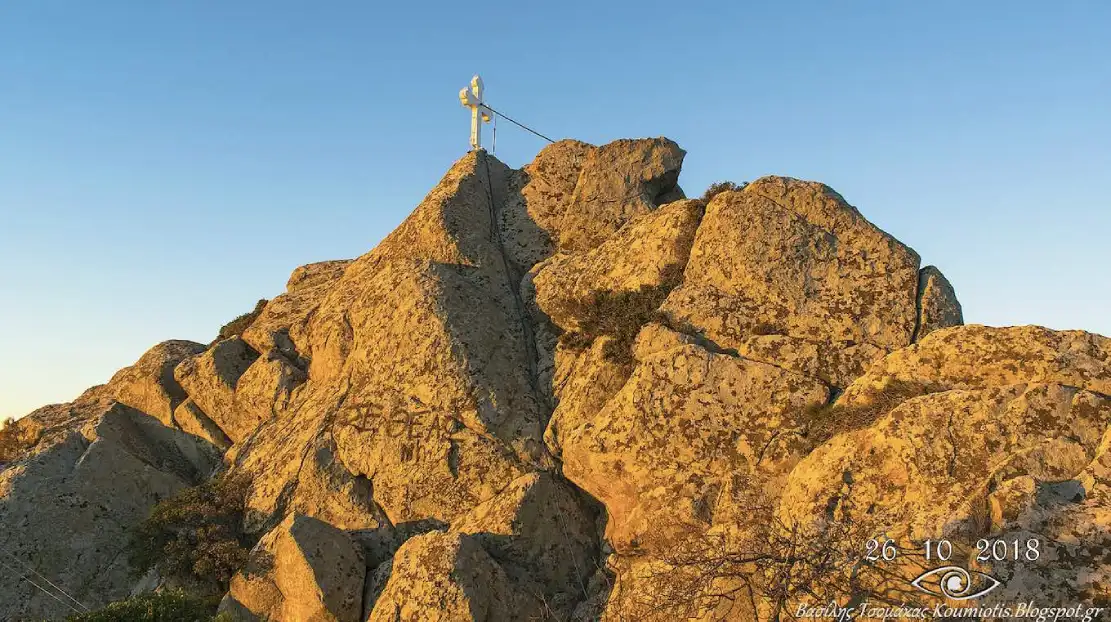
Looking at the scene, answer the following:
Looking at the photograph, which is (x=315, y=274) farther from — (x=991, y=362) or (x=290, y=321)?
(x=991, y=362)

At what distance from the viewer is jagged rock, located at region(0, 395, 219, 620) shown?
2558cm

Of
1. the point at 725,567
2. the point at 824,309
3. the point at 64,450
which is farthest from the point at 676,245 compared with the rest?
the point at 64,450

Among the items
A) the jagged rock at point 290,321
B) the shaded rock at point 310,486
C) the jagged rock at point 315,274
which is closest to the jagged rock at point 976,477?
the shaded rock at point 310,486

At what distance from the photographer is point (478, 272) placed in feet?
105

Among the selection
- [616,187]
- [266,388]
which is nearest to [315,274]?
[266,388]

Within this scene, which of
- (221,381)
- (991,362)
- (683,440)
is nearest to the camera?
(991,362)

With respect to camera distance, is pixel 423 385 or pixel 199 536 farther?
pixel 423 385

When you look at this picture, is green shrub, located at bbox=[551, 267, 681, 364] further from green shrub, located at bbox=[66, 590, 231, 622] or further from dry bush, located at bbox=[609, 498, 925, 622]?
green shrub, located at bbox=[66, 590, 231, 622]

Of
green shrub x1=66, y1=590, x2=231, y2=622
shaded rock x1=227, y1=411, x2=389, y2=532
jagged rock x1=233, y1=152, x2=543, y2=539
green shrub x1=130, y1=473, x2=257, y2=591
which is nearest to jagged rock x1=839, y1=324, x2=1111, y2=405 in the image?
jagged rock x1=233, y1=152, x2=543, y2=539

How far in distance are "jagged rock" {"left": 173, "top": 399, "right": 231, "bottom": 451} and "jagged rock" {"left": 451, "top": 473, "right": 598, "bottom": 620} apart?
14.1 m

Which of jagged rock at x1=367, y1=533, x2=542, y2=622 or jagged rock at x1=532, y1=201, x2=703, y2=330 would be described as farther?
jagged rock at x1=532, y1=201, x2=703, y2=330

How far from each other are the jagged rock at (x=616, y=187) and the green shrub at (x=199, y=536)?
1680 cm

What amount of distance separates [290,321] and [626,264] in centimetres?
1558

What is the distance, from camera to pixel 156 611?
20.8 m
